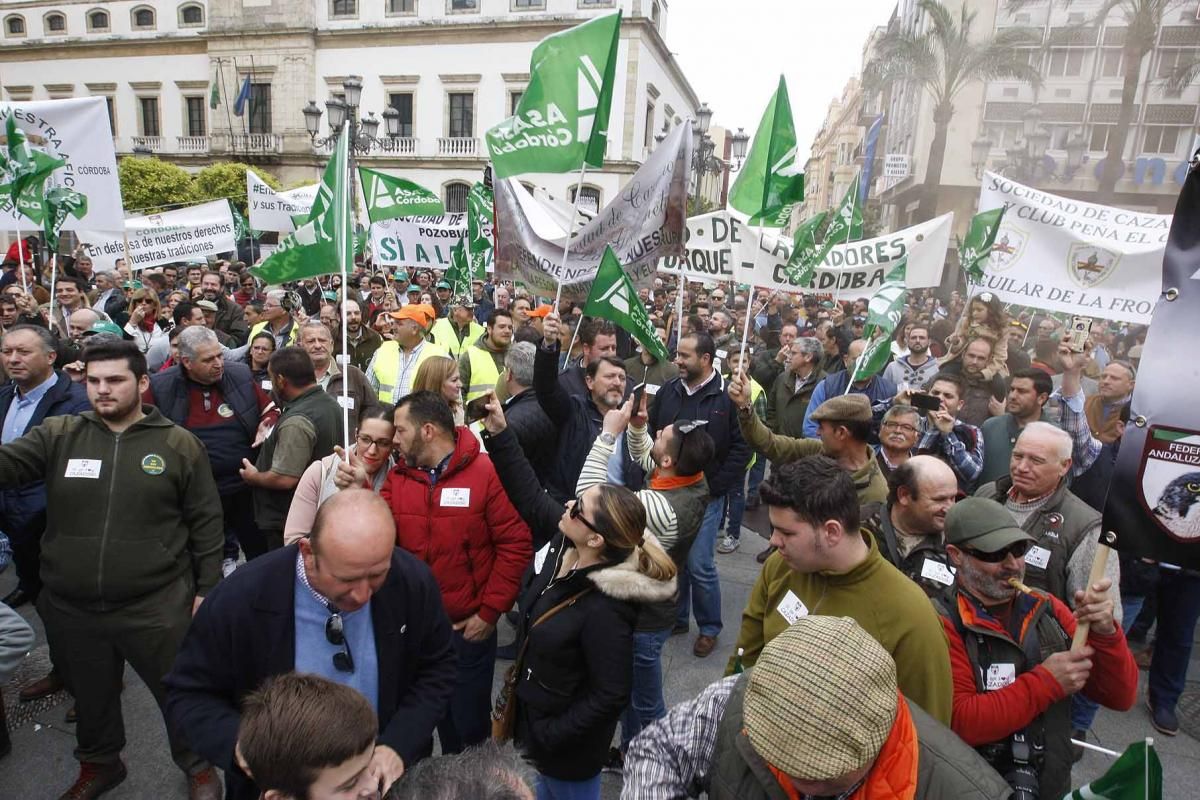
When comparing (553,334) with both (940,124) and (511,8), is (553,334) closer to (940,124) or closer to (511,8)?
(940,124)

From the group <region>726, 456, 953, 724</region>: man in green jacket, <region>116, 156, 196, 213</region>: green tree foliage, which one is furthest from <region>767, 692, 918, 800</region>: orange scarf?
<region>116, 156, 196, 213</region>: green tree foliage

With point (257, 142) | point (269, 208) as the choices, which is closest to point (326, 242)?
point (269, 208)

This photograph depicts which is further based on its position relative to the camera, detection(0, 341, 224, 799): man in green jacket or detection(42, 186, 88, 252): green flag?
detection(42, 186, 88, 252): green flag

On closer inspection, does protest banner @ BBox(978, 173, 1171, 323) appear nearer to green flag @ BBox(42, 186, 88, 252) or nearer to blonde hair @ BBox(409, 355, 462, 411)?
blonde hair @ BBox(409, 355, 462, 411)

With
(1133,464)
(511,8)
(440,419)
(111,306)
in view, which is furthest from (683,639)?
(511,8)

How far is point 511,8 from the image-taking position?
3444cm

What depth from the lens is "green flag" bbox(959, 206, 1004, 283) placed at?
20.3 ft

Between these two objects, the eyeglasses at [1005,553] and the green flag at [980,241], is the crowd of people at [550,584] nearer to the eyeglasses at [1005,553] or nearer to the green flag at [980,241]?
the eyeglasses at [1005,553]

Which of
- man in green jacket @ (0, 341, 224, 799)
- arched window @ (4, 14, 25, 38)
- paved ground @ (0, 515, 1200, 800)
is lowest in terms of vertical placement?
paved ground @ (0, 515, 1200, 800)

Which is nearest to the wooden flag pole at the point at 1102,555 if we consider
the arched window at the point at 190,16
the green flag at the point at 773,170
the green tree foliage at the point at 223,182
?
the green flag at the point at 773,170

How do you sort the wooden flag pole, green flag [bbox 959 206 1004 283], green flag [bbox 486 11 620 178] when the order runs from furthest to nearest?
green flag [bbox 959 206 1004 283]
green flag [bbox 486 11 620 178]
the wooden flag pole

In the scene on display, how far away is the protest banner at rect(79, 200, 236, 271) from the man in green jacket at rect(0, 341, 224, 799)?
25.1 feet

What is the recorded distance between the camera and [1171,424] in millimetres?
1761

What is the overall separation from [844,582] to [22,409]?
410 cm
